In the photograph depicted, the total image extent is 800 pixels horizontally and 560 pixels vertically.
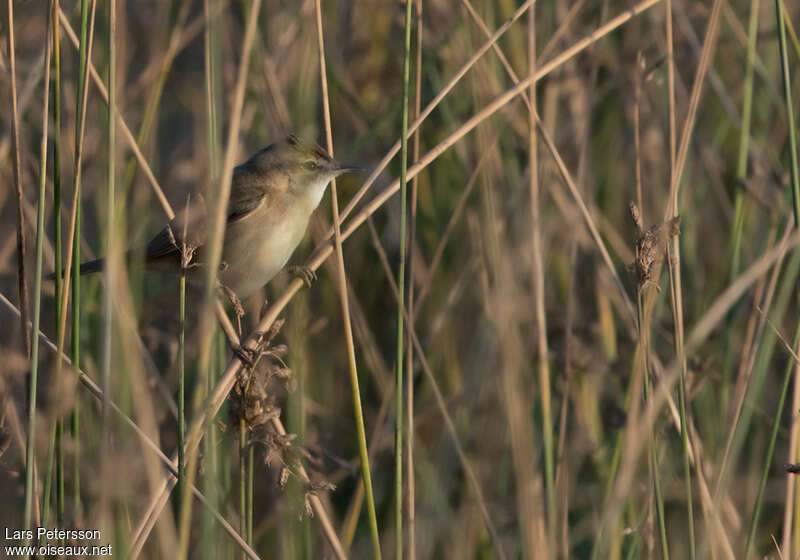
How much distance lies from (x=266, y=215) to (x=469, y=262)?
2.58 feet

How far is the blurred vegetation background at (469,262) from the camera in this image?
9.09 ft

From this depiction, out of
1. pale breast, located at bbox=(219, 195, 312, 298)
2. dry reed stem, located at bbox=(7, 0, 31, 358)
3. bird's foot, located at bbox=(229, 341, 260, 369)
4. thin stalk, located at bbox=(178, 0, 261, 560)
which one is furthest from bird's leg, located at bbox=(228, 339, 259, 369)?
pale breast, located at bbox=(219, 195, 312, 298)

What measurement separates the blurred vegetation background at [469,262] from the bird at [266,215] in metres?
0.20

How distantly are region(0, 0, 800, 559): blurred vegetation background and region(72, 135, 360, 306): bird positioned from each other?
0.20 m

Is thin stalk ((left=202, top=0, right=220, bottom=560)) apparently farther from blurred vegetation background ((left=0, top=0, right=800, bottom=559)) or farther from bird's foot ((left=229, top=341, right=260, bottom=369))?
blurred vegetation background ((left=0, top=0, right=800, bottom=559))

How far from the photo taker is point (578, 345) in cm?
331

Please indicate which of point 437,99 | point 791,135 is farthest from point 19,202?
point 791,135

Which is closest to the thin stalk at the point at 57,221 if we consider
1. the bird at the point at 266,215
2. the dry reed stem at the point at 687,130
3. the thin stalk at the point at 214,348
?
the thin stalk at the point at 214,348

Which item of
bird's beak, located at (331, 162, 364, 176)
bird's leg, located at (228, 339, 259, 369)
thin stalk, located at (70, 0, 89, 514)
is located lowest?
bird's leg, located at (228, 339, 259, 369)

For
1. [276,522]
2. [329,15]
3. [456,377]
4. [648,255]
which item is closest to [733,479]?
[456,377]

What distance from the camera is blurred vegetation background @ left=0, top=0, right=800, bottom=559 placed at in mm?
2771

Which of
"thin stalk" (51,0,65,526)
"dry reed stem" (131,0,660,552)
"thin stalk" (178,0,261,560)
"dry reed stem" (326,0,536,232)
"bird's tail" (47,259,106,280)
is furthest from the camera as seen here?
"bird's tail" (47,259,106,280)

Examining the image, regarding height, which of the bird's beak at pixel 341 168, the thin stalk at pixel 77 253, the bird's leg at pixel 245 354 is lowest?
the bird's leg at pixel 245 354

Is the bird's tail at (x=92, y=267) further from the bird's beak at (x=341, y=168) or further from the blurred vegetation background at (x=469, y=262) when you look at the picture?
the bird's beak at (x=341, y=168)
